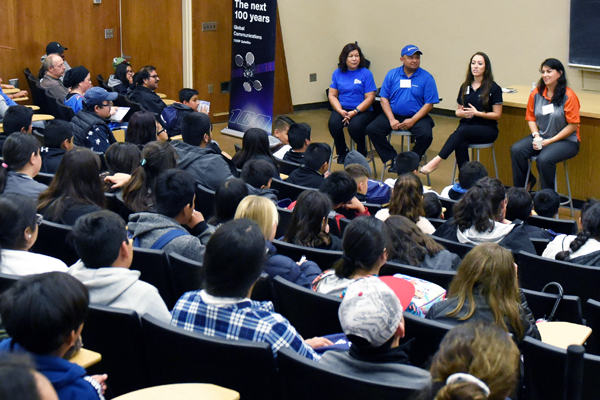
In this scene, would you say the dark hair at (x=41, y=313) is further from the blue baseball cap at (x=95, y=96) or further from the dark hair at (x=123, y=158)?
the blue baseball cap at (x=95, y=96)

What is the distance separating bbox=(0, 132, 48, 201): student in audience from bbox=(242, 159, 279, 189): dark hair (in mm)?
1141

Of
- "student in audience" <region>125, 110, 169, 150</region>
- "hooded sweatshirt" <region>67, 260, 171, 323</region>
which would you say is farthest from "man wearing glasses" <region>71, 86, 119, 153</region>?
"hooded sweatshirt" <region>67, 260, 171, 323</region>

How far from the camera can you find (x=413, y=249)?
2918 mm

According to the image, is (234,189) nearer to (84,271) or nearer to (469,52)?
(84,271)

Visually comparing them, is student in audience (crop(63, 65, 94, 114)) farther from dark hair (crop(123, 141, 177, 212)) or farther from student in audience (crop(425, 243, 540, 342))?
student in audience (crop(425, 243, 540, 342))

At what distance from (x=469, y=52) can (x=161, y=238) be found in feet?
21.6

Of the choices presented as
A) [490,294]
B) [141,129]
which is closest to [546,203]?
[490,294]

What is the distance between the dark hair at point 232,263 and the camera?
1.91 m

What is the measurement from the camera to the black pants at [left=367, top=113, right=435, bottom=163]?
612 cm

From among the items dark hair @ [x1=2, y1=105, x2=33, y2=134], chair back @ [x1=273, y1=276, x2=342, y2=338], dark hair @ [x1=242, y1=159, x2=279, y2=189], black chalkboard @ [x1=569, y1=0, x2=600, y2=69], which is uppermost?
black chalkboard @ [x1=569, y1=0, x2=600, y2=69]

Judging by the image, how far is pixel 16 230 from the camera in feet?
7.82

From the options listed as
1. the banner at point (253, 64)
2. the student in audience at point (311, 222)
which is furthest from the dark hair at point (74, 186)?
the banner at point (253, 64)

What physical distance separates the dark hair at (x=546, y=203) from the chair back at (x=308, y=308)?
249 cm

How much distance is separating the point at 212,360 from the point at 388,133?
15.6 ft
